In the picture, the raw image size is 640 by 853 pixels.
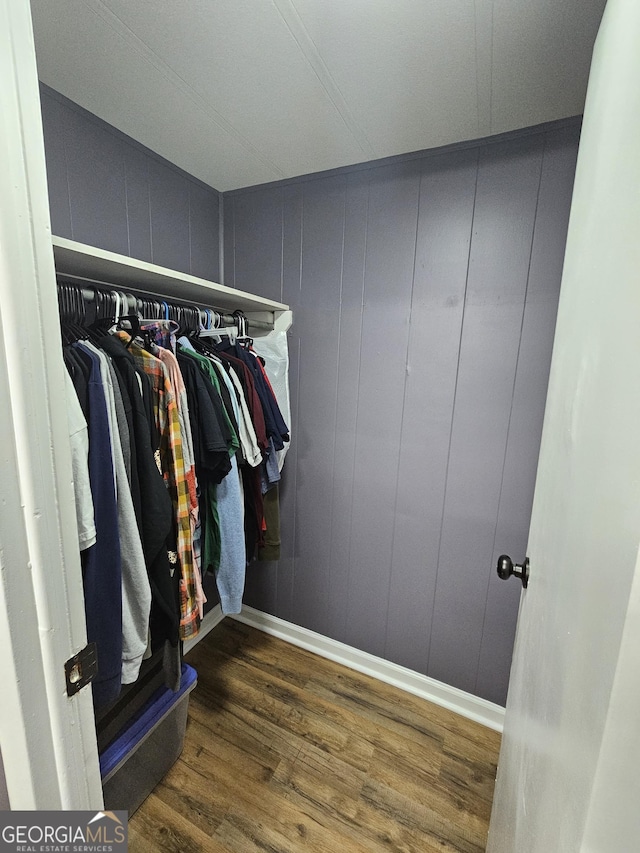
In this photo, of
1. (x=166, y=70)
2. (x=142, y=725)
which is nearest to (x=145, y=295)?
(x=166, y=70)

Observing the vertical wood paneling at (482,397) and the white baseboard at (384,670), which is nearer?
the vertical wood paneling at (482,397)

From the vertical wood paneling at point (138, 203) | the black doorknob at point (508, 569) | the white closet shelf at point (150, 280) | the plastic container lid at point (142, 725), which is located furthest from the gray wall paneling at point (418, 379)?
the plastic container lid at point (142, 725)

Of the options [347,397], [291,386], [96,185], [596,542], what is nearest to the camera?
Result: [596,542]

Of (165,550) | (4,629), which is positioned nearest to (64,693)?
(4,629)

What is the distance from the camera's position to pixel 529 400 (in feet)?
4.22

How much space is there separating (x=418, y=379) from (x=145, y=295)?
1091 millimetres

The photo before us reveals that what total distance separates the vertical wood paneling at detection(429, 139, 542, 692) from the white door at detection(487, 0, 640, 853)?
571 mm

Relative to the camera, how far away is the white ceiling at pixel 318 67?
32.5 inches

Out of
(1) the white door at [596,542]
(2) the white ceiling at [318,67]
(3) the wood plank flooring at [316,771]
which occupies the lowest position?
(3) the wood plank flooring at [316,771]

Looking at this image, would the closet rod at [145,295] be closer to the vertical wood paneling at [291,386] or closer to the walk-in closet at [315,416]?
the walk-in closet at [315,416]

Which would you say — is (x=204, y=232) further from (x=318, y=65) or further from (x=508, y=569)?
(x=508, y=569)

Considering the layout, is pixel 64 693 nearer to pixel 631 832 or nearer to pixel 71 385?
pixel 71 385

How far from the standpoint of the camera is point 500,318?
1.30 m

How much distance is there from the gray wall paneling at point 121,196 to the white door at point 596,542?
4.56 ft
